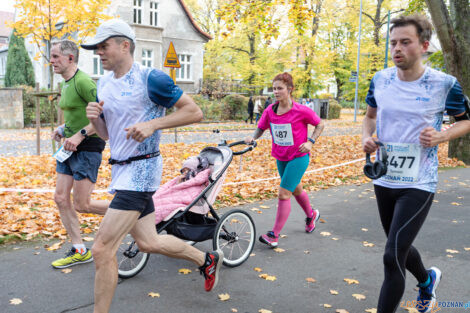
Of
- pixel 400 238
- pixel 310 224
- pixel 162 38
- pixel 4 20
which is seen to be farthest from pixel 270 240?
pixel 4 20

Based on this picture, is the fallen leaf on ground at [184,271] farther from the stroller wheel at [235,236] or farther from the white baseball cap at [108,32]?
the white baseball cap at [108,32]

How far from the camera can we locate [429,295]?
3.77m

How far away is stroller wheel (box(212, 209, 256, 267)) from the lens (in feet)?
15.6

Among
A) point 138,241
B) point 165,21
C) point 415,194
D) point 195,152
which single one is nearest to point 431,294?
point 415,194

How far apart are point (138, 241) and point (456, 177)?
9788 mm

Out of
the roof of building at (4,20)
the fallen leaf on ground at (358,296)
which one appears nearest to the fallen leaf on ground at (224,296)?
A: the fallen leaf on ground at (358,296)

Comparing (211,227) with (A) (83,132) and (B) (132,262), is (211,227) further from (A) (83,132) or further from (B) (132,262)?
(A) (83,132)

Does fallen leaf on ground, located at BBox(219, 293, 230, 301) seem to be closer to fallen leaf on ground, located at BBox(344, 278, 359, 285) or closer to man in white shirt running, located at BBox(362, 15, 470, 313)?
fallen leaf on ground, located at BBox(344, 278, 359, 285)

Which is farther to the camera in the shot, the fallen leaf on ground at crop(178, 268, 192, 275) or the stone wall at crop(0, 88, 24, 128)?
the stone wall at crop(0, 88, 24, 128)

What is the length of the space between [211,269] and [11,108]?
66.9ft

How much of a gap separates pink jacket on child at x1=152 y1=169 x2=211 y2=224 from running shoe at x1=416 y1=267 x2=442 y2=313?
220 cm

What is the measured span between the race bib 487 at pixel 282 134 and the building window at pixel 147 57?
29361 mm

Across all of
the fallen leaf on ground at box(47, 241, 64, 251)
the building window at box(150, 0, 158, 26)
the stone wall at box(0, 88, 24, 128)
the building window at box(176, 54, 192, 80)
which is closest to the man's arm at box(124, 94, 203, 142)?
the fallen leaf on ground at box(47, 241, 64, 251)

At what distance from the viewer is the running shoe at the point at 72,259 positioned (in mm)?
4645
